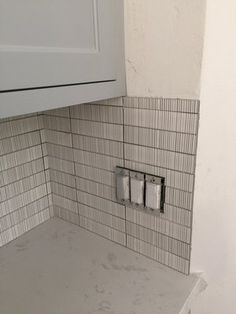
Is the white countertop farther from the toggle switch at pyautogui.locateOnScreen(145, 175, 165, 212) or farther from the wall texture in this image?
the toggle switch at pyautogui.locateOnScreen(145, 175, 165, 212)

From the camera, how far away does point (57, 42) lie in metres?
0.56

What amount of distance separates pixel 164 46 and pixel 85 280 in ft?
2.20

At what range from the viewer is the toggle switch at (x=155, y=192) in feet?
2.56

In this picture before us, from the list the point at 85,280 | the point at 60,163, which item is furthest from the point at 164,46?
the point at 85,280

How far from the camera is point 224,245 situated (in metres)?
0.82

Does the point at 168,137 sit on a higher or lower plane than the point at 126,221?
higher

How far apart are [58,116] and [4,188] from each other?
30 cm

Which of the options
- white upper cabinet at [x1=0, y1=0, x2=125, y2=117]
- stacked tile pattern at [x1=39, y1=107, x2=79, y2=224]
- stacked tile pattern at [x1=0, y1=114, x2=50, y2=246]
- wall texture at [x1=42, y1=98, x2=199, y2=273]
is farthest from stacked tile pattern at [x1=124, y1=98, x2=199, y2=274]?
stacked tile pattern at [x1=0, y1=114, x2=50, y2=246]

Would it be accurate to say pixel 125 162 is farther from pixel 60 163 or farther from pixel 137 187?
pixel 60 163

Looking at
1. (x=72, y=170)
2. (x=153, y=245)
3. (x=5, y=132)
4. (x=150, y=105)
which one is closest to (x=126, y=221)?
(x=153, y=245)

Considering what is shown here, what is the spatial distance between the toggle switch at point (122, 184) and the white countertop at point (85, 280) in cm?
20

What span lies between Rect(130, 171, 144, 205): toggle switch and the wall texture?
0.07 feet

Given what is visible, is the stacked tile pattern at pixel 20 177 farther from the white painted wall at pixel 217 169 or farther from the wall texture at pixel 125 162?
the white painted wall at pixel 217 169

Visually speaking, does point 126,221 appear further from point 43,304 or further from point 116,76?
point 116,76
